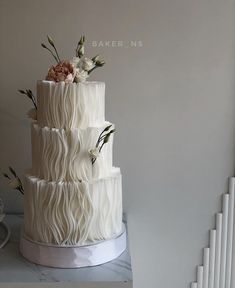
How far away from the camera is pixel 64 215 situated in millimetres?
1165

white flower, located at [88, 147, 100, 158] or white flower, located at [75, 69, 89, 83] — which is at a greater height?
white flower, located at [75, 69, 89, 83]

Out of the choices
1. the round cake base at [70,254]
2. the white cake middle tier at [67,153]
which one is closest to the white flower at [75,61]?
the white cake middle tier at [67,153]

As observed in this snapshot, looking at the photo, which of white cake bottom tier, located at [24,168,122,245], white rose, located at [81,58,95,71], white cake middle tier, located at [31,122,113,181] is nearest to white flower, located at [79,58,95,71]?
white rose, located at [81,58,95,71]

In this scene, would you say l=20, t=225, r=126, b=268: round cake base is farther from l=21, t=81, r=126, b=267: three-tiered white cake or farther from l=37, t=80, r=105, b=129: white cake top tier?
l=37, t=80, r=105, b=129: white cake top tier

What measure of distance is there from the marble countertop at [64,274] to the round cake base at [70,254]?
1 cm

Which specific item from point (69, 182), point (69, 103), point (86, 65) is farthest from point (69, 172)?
point (86, 65)

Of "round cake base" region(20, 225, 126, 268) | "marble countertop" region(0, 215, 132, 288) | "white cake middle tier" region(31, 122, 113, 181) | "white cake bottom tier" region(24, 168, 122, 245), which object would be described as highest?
"white cake middle tier" region(31, 122, 113, 181)

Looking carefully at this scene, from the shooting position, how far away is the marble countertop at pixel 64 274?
1.12 m

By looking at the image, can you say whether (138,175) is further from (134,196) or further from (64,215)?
(64,215)

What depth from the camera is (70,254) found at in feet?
3.86

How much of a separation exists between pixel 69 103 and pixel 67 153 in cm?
13

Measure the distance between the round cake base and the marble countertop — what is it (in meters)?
0.01

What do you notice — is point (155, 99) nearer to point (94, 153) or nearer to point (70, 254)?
point (94, 153)

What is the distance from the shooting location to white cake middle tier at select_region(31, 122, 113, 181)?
3.79 feet
